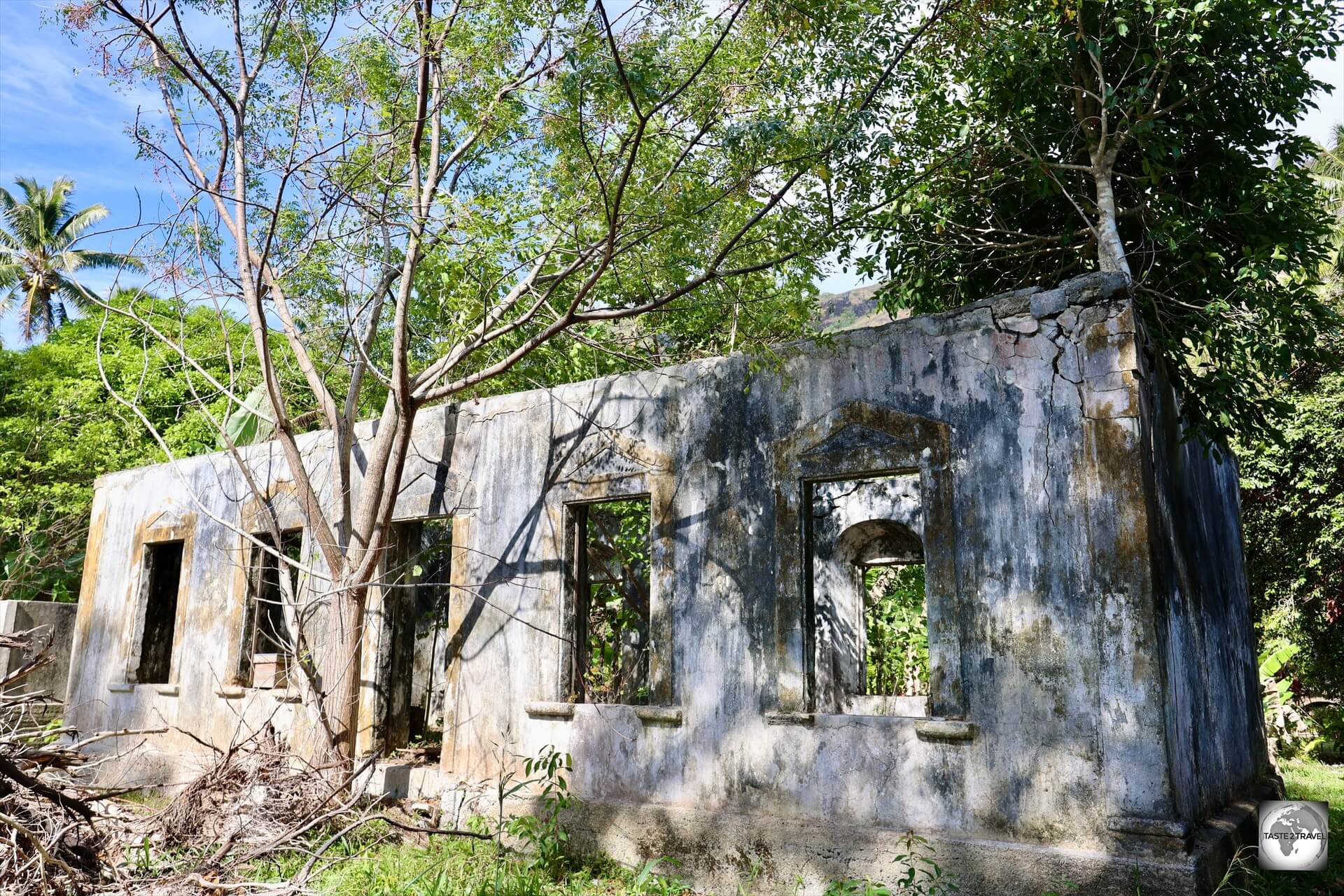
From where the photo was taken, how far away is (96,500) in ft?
41.7

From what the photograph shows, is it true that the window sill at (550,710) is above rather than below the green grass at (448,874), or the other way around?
above

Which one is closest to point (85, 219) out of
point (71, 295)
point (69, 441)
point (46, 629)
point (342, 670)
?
point (71, 295)

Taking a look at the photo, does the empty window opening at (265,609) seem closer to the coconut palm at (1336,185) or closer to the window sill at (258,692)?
the window sill at (258,692)

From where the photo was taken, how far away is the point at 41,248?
25516 millimetres

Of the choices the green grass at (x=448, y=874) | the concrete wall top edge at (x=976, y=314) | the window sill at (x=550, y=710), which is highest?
the concrete wall top edge at (x=976, y=314)

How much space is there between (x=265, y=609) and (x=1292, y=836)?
31.1 feet

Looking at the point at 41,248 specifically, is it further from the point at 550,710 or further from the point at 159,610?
the point at 550,710

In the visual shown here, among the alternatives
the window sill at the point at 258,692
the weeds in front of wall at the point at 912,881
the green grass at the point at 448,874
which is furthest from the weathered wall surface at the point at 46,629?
the weeds in front of wall at the point at 912,881

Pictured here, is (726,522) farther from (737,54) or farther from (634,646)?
(634,646)

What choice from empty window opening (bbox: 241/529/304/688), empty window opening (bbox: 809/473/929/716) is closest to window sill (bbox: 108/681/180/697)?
empty window opening (bbox: 241/529/304/688)

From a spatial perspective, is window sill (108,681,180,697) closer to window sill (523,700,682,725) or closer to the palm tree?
window sill (523,700,682,725)

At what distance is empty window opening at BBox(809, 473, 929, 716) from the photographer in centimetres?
1077

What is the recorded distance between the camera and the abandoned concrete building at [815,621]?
5.50m

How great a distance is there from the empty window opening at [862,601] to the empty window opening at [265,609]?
5.38 meters
